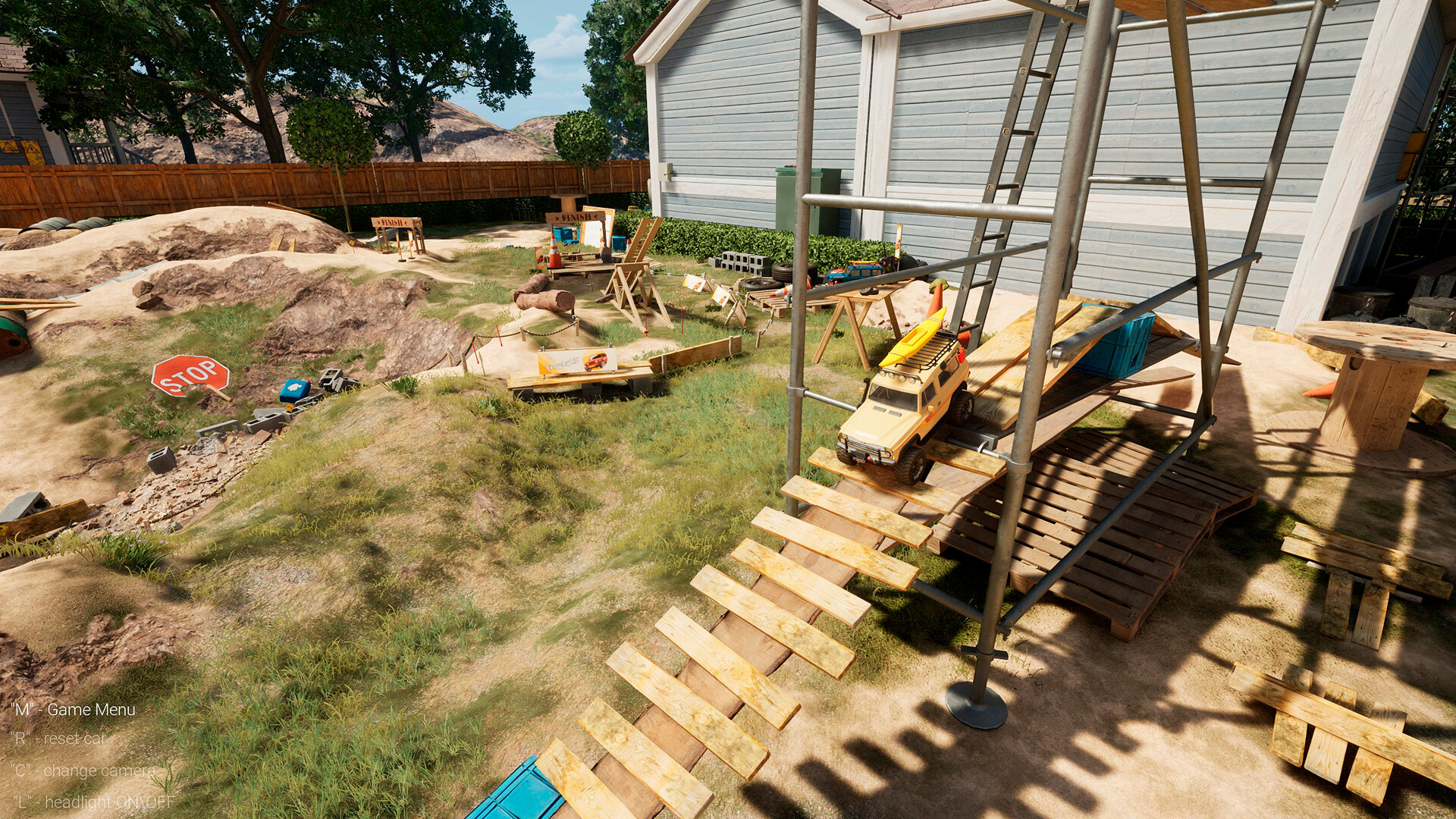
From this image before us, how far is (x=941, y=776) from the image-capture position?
390 centimetres

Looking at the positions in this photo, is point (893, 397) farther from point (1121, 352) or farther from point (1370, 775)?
point (1370, 775)

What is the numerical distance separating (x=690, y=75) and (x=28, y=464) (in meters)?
19.8

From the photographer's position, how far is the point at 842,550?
359cm

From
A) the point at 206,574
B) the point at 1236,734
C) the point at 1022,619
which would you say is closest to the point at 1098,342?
the point at 1022,619

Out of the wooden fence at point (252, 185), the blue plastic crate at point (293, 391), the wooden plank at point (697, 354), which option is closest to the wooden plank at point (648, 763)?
the wooden plank at point (697, 354)

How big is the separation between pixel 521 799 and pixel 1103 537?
5337mm

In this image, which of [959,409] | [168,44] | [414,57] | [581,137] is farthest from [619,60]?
[959,409]

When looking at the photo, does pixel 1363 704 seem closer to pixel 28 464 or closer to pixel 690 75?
pixel 28 464

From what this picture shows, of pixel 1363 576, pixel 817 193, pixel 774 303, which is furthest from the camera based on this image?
pixel 817 193

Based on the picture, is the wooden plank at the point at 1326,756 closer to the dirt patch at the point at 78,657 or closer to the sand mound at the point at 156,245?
the dirt patch at the point at 78,657

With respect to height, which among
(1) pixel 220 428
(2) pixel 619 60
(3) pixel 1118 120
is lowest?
(1) pixel 220 428

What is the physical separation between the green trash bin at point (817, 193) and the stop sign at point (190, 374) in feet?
46.6

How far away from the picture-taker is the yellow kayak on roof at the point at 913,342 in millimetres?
4160

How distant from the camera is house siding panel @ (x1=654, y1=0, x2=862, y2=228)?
16.9 metres
